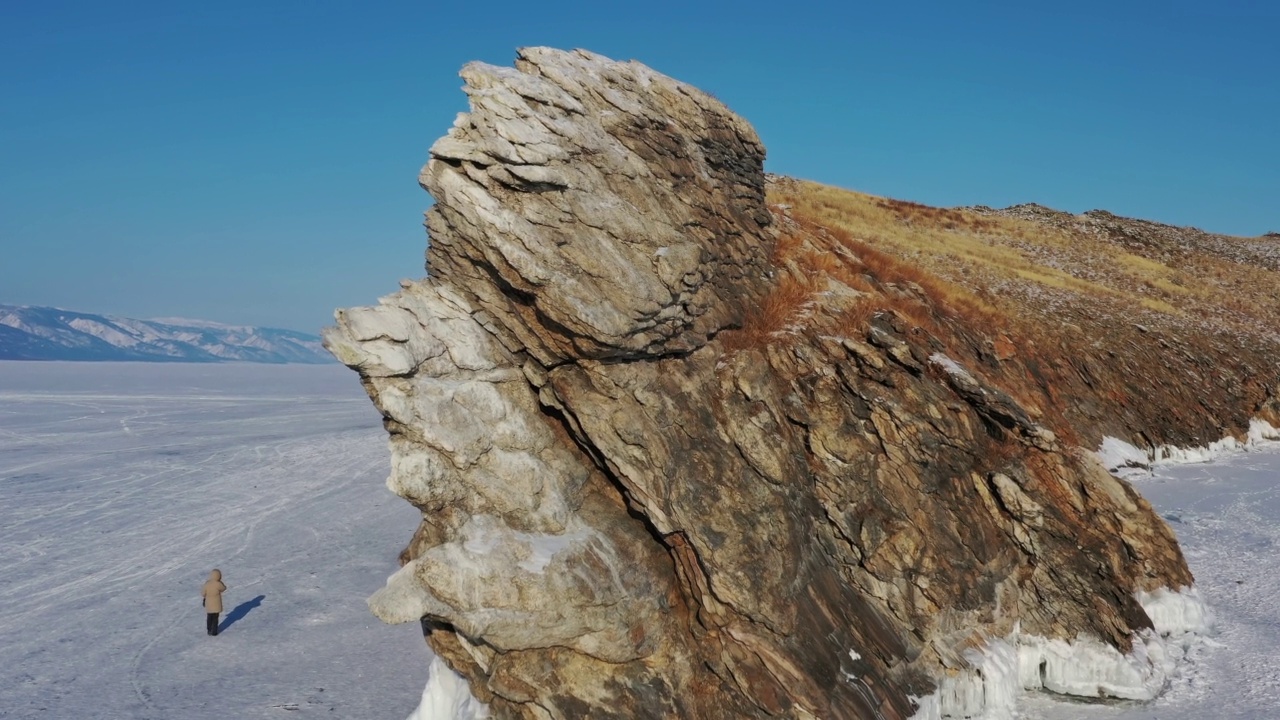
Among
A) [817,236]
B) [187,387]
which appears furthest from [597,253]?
[187,387]

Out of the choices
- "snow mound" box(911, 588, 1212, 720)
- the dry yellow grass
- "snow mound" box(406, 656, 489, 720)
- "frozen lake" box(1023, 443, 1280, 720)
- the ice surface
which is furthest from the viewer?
the dry yellow grass

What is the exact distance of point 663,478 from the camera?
466 inches

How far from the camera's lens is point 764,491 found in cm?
1241

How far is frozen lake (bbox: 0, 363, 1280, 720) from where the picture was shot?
14.8 m

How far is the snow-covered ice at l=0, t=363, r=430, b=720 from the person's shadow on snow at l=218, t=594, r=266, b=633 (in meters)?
0.05

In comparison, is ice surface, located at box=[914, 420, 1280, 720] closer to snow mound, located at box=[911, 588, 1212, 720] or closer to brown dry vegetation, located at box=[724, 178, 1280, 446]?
snow mound, located at box=[911, 588, 1212, 720]

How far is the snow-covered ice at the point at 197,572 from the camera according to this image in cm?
1527

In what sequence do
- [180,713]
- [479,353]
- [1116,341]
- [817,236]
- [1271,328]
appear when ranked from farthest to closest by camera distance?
[1271,328], [1116,341], [817,236], [180,713], [479,353]

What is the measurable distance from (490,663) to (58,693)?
10.1m

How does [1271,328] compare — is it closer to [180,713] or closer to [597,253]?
[597,253]

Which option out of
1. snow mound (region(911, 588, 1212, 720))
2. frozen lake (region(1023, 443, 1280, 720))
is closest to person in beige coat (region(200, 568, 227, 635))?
snow mound (region(911, 588, 1212, 720))

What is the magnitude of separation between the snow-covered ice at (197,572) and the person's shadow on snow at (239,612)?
0.05 metres

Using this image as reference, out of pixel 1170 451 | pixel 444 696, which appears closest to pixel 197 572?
pixel 444 696

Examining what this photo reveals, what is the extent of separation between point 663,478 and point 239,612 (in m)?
13.2
